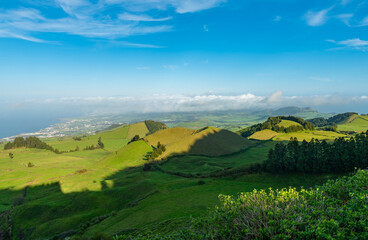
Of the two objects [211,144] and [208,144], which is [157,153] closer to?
[208,144]

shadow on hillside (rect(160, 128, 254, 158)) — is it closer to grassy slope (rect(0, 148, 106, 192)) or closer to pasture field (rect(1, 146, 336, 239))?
pasture field (rect(1, 146, 336, 239))

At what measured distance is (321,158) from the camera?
229 ft

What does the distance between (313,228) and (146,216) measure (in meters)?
Answer: 43.5

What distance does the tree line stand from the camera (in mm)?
65188

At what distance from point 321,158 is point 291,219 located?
73270 mm

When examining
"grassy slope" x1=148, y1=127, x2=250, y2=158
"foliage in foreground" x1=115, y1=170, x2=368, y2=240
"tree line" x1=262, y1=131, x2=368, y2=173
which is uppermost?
"foliage in foreground" x1=115, y1=170, x2=368, y2=240

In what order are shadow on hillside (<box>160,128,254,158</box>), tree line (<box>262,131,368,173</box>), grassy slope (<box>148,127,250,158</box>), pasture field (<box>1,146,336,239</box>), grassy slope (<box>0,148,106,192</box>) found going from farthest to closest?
grassy slope (<box>148,127,250,158</box>), shadow on hillside (<box>160,128,254,158</box>), grassy slope (<box>0,148,106,192</box>), tree line (<box>262,131,368,173</box>), pasture field (<box>1,146,336,239</box>)

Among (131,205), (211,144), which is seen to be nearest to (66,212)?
(131,205)

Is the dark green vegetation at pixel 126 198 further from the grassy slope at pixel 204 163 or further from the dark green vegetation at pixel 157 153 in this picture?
the dark green vegetation at pixel 157 153

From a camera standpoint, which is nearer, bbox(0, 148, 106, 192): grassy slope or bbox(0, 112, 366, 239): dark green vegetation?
bbox(0, 112, 366, 239): dark green vegetation

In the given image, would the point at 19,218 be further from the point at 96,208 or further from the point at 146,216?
the point at 146,216

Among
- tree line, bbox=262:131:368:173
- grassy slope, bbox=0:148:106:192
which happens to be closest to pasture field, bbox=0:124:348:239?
grassy slope, bbox=0:148:106:192

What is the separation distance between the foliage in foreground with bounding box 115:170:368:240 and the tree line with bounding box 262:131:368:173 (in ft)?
198

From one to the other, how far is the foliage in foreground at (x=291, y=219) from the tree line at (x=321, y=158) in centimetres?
6047
